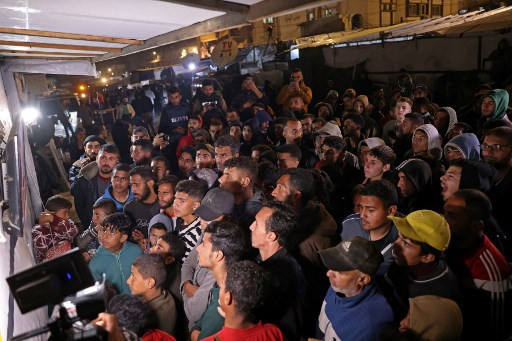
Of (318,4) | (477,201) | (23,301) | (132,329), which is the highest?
(318,4)

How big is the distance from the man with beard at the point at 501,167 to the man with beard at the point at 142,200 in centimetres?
374

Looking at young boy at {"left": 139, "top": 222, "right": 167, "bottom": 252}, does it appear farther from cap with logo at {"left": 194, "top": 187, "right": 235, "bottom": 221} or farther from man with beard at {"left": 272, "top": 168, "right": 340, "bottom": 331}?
man with beard at {"left": 272, "top": 168, "right": 340, "bottom": 331}

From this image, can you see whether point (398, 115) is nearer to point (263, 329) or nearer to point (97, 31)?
point (97, 31)

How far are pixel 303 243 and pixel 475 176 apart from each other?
2011 mm

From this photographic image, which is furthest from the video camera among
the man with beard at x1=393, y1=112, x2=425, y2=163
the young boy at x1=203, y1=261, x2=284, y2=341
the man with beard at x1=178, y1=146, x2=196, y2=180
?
the man with beard at x1=393, y1=112, x2=425, y2=163

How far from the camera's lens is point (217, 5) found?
274 centimetres

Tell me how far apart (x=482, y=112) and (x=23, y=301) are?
711cm

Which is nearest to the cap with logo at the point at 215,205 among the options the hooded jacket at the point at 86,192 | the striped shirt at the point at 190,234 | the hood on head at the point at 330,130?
the striped shirt at the point at 190,234

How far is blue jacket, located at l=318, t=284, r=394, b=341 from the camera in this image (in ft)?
7.79

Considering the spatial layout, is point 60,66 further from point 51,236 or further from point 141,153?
point 51,236

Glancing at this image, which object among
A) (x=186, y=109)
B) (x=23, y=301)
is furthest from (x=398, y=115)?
(x=23, y=301)

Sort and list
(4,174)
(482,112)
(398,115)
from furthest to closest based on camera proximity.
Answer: (398,115), (482,112), (4,174)

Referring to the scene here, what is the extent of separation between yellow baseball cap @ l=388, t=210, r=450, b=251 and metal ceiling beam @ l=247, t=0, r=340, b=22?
159 cm

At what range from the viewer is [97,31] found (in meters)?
4.11
